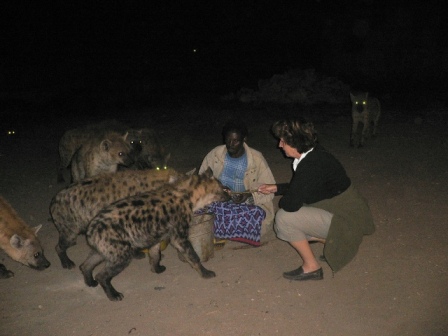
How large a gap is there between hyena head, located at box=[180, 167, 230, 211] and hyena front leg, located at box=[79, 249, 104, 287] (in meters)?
0.76

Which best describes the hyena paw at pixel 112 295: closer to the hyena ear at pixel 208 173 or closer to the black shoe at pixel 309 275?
the hyena ear at pixel 208 173

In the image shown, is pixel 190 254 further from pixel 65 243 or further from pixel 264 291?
pixel 65 243

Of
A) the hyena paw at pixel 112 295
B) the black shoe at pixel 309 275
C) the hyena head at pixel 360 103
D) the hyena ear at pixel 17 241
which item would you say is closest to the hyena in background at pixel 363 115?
the hyena head at pixel 360 103

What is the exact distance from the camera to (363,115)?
265 inches

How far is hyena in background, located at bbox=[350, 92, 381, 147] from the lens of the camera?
22.0 ft

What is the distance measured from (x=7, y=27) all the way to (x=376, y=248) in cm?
2103

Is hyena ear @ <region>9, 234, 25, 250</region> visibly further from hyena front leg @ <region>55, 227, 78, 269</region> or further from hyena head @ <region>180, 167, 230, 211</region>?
hyena head @ <region>180, 167, 230, 211</region>

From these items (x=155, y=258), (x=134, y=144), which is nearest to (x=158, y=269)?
(x=155, y=258)

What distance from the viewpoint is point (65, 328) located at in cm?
263

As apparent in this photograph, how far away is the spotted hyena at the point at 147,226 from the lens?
2.77 m

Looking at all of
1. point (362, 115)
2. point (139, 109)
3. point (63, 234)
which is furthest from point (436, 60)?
point (63, 234)

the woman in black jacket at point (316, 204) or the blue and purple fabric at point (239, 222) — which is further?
the blue and purple fabric at point (239, 222)

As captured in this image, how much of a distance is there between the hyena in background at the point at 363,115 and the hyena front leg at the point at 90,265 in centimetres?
471

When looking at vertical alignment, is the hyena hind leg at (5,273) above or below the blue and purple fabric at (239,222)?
below
